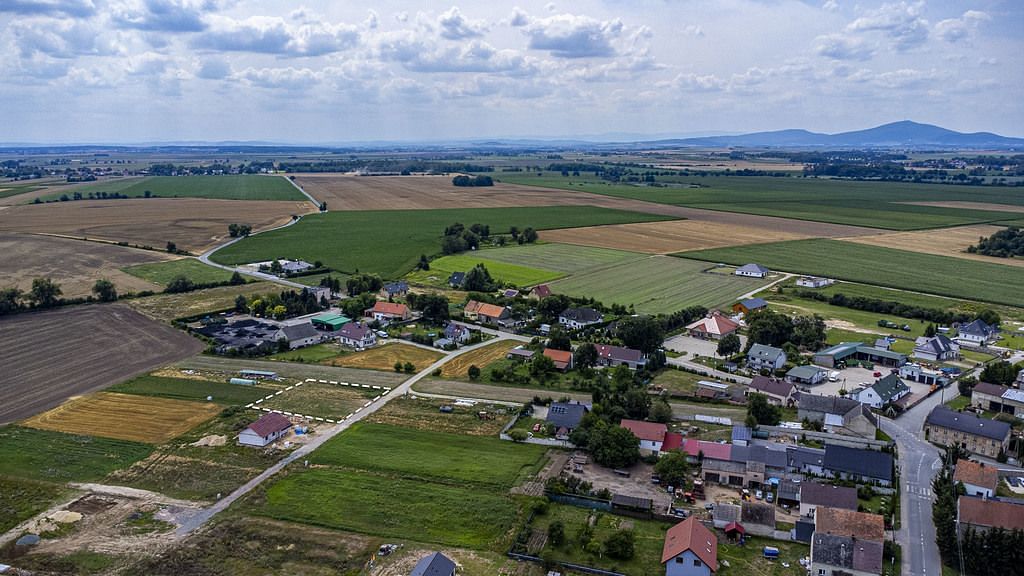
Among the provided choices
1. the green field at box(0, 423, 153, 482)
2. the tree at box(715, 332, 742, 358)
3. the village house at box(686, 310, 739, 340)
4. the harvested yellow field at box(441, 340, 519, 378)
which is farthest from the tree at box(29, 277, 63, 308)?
the tree at box(715, 332, 742, 358)

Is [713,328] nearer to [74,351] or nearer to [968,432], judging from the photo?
[968,432]

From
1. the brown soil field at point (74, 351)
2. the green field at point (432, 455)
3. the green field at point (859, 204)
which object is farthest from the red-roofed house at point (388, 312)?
the green field at point (859, 204)

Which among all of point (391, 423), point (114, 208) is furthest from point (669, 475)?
point (114, 208)

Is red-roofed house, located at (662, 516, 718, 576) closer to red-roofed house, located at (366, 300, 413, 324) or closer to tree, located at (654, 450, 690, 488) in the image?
tree, located at (654, 450, 690, 488)

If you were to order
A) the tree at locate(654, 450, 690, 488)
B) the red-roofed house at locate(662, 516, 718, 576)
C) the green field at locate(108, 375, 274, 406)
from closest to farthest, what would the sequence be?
the red-roofed house at locate(662, 516, 718, 576) → the tree at locate(654, 450, 690, 488) → the green field at locate(108, 375, 274, 406)

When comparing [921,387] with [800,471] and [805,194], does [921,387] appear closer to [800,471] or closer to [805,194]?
[800,471]
